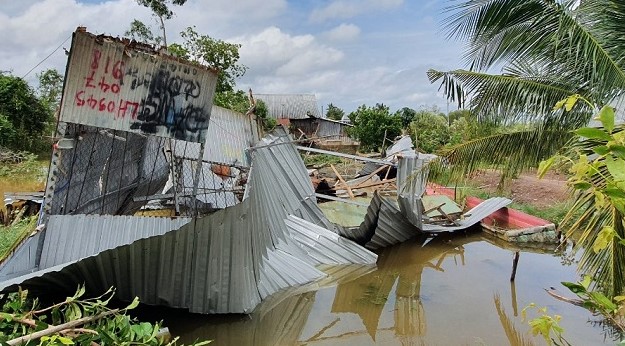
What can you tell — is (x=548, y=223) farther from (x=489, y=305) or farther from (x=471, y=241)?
(x=489, y=305)

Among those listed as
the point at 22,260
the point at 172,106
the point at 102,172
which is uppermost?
the point at 172,106

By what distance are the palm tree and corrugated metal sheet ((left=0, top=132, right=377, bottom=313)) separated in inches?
106

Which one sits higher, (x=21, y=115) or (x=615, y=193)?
(x=615, y=193)

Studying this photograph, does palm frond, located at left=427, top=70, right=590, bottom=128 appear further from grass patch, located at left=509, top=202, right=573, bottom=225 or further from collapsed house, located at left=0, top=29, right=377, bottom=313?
grass patch, located at left=509, top=202, right=573, bottom=225

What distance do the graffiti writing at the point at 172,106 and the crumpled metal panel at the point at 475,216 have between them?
8.34m

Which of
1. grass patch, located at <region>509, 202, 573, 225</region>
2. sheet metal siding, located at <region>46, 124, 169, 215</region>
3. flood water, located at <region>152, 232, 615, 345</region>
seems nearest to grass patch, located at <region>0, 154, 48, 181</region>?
sheet metal siding, located at <region>46, 124, 169, 215</region>

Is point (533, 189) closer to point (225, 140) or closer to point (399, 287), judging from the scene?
point (399, 287)

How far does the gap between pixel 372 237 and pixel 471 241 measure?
3755 mm

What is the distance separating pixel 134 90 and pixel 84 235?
5.42 feet

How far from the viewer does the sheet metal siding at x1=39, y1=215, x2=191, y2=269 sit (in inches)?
189

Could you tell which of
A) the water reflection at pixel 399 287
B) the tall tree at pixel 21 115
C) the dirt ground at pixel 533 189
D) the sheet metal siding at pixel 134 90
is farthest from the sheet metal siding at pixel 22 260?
the tall tree at pixel 21 115

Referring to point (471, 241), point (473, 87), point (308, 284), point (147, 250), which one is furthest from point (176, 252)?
point (471, 241)

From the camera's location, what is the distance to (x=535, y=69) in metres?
5.94

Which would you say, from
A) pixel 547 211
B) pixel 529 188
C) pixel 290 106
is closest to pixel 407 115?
pixel 290 106
